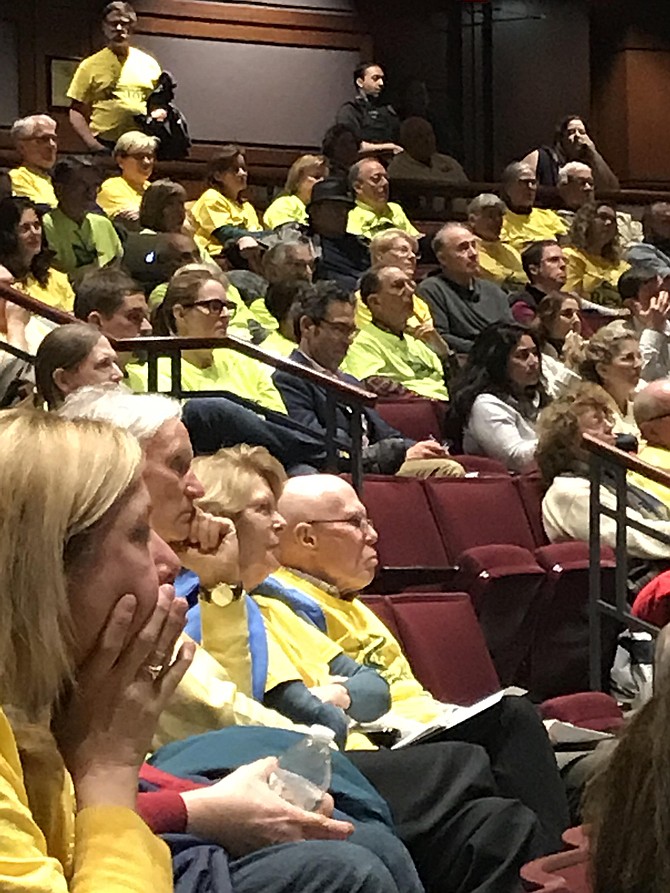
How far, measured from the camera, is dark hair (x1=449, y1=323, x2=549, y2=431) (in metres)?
4.44

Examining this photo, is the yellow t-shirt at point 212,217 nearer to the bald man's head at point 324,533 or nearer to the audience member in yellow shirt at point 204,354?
the audience member in yellow shirt at point 204,354

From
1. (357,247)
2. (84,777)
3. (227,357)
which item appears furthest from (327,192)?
(84,777)

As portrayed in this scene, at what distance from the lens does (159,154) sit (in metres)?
6.85

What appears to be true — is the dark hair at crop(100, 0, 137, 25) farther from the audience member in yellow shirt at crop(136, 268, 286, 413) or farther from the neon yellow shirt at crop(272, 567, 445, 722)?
the neon yellow shirt at crop(272, 567, 445, 722)

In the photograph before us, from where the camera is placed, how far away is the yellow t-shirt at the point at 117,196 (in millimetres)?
5773

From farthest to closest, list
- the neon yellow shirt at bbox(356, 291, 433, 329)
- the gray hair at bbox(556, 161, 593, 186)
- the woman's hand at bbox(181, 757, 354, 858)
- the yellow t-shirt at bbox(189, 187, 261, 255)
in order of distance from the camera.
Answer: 1. the gray hair at bbox(556, 161, 593, 186)
2. the yellow t-shirt at bbox(189, 187, 261, 255)
3. the neon yellow shirt at bbox(356, 291, 433, 329)
4. the woman's hand at bbox(181, 757, 354, 858)

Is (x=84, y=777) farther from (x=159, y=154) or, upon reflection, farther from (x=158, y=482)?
(x=159, y=154)

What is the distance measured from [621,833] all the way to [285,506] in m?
1.56

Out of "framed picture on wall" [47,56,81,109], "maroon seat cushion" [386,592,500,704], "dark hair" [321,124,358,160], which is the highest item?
"framed picture on wall" [47,56,81,109]

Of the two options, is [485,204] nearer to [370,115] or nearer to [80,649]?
[370,115]

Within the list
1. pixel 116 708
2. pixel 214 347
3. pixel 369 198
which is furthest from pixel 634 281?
pixel 116 708

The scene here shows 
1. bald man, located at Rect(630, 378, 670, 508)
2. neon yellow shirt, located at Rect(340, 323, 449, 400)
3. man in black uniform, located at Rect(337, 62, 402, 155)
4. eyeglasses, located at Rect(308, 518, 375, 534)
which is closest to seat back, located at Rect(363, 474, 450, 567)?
bald man, located at Rect(630, 378, 670, 508)

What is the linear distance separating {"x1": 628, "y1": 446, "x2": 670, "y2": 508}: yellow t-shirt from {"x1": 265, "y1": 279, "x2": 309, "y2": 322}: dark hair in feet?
3.88

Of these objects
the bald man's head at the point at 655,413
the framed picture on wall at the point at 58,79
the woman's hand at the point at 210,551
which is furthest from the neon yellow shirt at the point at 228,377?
the framed picture on wall at the point at 58,79
